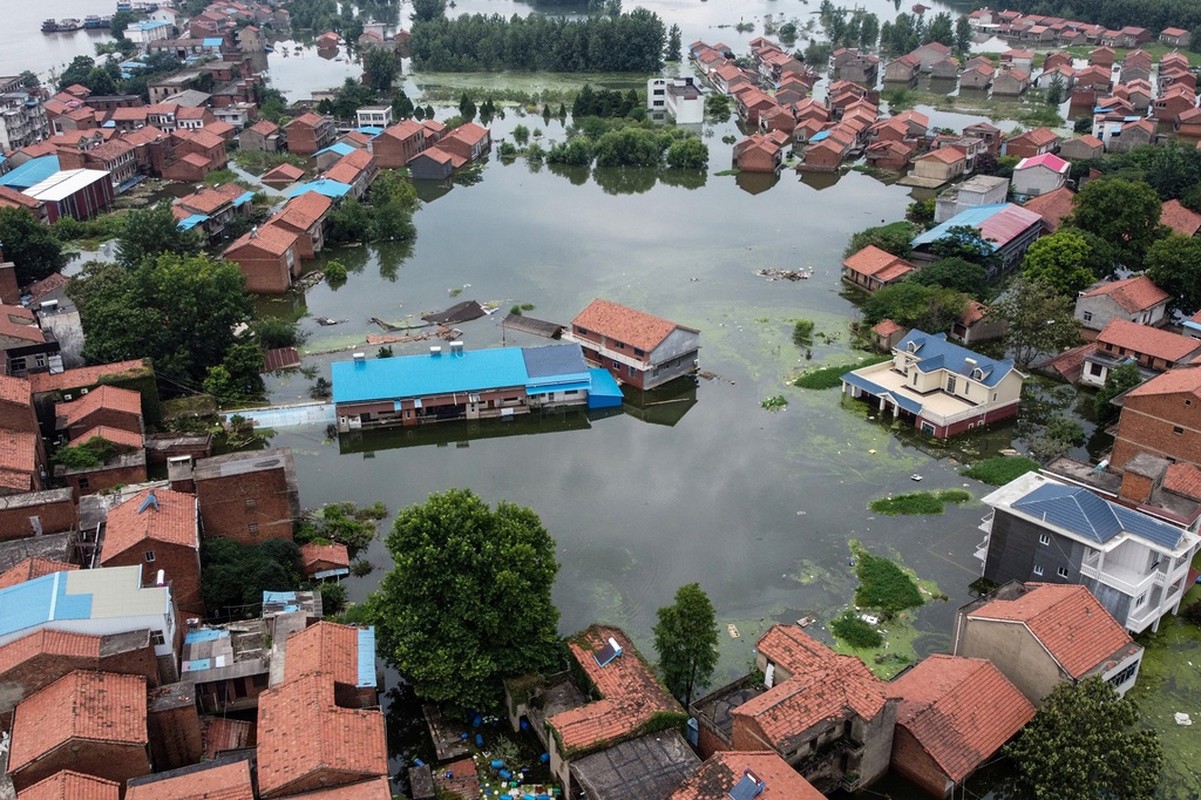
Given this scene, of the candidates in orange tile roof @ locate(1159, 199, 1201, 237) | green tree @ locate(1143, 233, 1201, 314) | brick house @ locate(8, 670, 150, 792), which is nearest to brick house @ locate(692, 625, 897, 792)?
brick house @ locate(8, 670, 150, 792)

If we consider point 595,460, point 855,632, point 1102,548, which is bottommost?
point 595,460

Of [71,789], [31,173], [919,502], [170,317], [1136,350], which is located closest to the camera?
[71,789]

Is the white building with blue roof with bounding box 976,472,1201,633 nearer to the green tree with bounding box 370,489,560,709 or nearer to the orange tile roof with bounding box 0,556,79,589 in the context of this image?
the green tree with bounding box 370,489,560,709

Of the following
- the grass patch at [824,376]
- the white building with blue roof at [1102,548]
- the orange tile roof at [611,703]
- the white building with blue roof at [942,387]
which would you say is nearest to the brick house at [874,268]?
the grass patch at [824,376]

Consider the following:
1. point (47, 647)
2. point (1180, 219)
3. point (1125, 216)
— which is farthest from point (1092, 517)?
point (1180, 219)

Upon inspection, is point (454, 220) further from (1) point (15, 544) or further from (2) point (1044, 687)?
(2) point (1044, 687)

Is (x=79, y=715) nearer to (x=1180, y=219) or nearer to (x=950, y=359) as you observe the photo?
(x=950, y=359)

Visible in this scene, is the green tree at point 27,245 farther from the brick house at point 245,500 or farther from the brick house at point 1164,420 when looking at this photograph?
the brick house at point 1164,420
